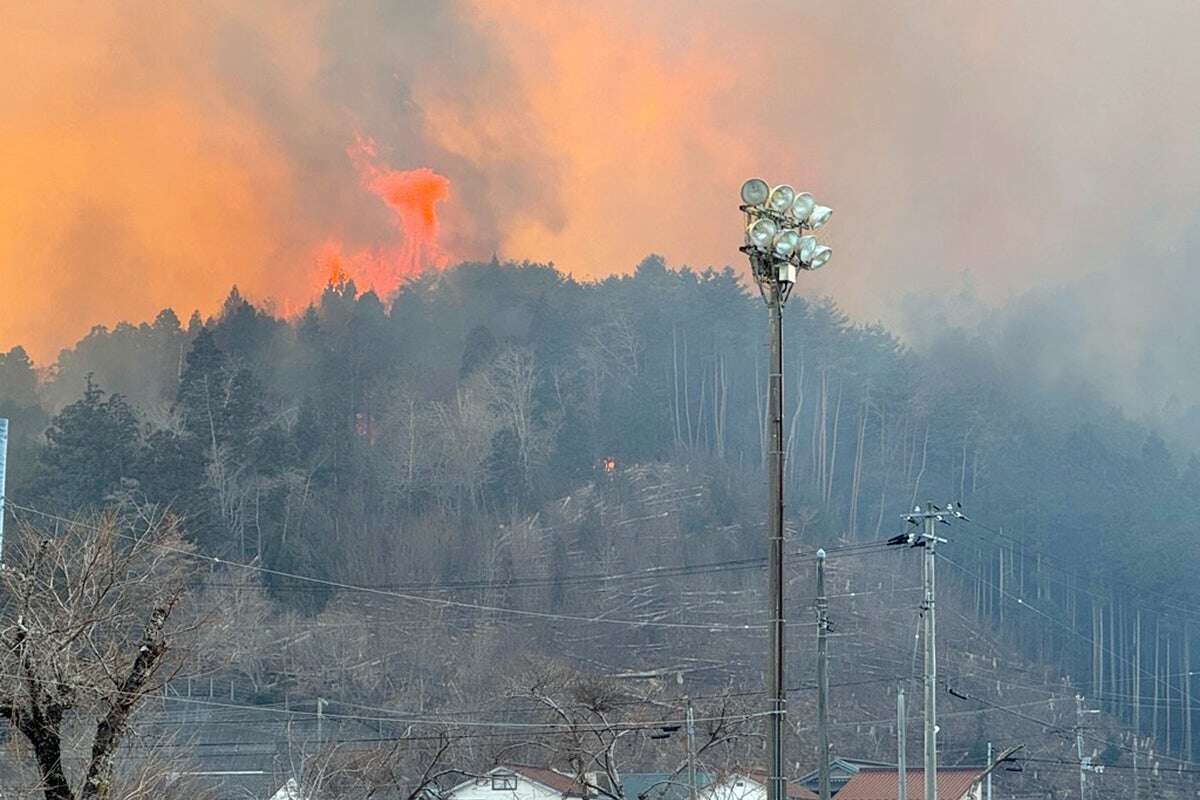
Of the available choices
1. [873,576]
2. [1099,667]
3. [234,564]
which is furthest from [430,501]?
[1099,667]

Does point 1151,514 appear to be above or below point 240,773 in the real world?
above

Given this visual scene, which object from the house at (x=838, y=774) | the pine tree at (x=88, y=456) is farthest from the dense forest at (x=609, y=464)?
the house at (x=838, y=774)

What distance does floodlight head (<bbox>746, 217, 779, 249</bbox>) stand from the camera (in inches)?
602

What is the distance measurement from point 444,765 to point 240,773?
13.2m

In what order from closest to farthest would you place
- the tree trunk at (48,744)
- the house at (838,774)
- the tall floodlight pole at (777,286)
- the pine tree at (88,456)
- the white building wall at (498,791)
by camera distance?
the tall floodlight pole at (777,286), the tree trunk at (48,744), the white building wall at (498,791), the house at (838,774), the pine tree at (88,456)

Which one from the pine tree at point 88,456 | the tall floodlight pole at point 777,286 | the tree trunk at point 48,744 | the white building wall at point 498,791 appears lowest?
the white building wall at point 498,791

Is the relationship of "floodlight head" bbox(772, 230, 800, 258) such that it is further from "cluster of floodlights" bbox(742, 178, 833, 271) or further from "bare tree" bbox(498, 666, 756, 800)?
"bare tree" bbox(498, 666, 756, 800)

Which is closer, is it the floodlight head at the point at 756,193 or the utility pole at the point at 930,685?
the floodlight head at the point at 756,193

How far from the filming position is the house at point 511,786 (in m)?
71.0

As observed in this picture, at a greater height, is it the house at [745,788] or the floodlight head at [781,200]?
the floodlight head at [781,200]

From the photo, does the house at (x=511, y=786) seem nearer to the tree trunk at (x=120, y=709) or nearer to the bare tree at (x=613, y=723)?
the bare tree at (x=613, y=723)

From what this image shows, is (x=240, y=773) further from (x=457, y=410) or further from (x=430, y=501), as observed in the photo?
(x=457, y=410)

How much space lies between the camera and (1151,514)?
13900 cm

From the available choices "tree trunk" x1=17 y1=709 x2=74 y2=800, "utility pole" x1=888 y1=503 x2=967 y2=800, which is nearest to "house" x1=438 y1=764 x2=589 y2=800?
"utility pole" x1=888 y1=503 x2=967 y2=800
